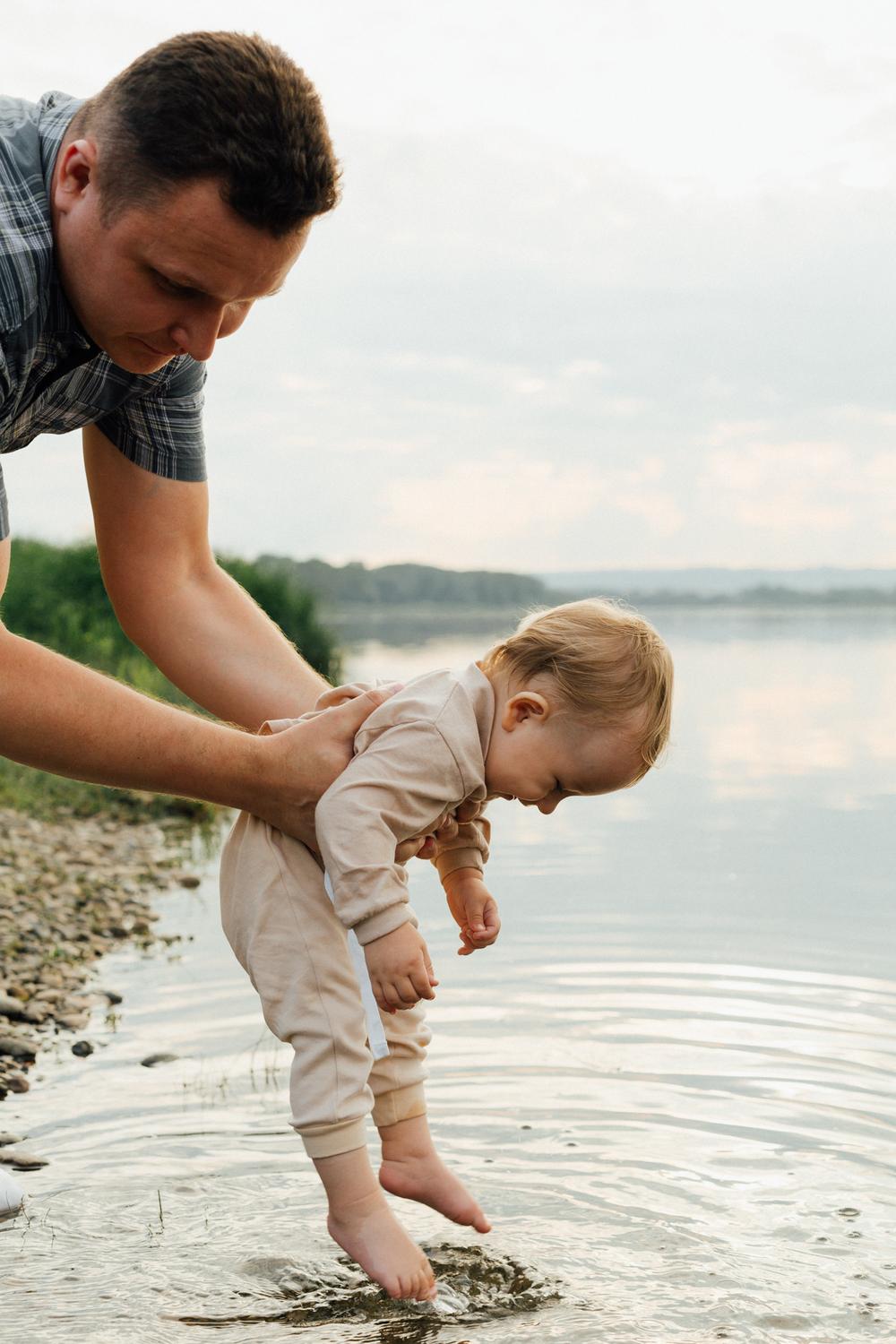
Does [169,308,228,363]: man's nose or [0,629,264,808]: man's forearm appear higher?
[169,308,228,363]: man's nose

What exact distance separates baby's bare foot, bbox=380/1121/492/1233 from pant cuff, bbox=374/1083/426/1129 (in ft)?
0.15

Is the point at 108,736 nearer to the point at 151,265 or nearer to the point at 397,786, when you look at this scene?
the point at 397,786

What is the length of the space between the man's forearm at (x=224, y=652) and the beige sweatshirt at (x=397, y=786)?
0.49 meters

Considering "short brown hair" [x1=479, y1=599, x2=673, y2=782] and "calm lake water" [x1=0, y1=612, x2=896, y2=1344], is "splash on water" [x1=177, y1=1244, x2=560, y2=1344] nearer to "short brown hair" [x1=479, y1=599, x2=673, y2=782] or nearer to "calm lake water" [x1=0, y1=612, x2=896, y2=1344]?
"calm lake water" [x1=0, y1=612, x2=896, y2=1344]

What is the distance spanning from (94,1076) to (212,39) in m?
2.54

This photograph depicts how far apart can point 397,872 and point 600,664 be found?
53 cm

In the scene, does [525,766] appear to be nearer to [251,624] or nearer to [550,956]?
[251,624]

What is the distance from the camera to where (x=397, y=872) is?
2570mm

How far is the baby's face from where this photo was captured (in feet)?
8.95

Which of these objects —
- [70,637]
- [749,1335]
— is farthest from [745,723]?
[749,1335]

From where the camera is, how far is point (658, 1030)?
4.25m

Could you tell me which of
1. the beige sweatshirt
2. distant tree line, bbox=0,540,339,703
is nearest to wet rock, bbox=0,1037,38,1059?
the beige sweatshirt

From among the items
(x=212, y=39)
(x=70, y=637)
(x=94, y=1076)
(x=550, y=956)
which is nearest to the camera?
(x=212, y=39)

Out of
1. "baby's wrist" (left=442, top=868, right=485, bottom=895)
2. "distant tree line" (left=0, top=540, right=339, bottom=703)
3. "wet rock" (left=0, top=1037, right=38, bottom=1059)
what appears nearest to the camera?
"baby's wrist" (left=442, top=868, right=485, bottom=895)
